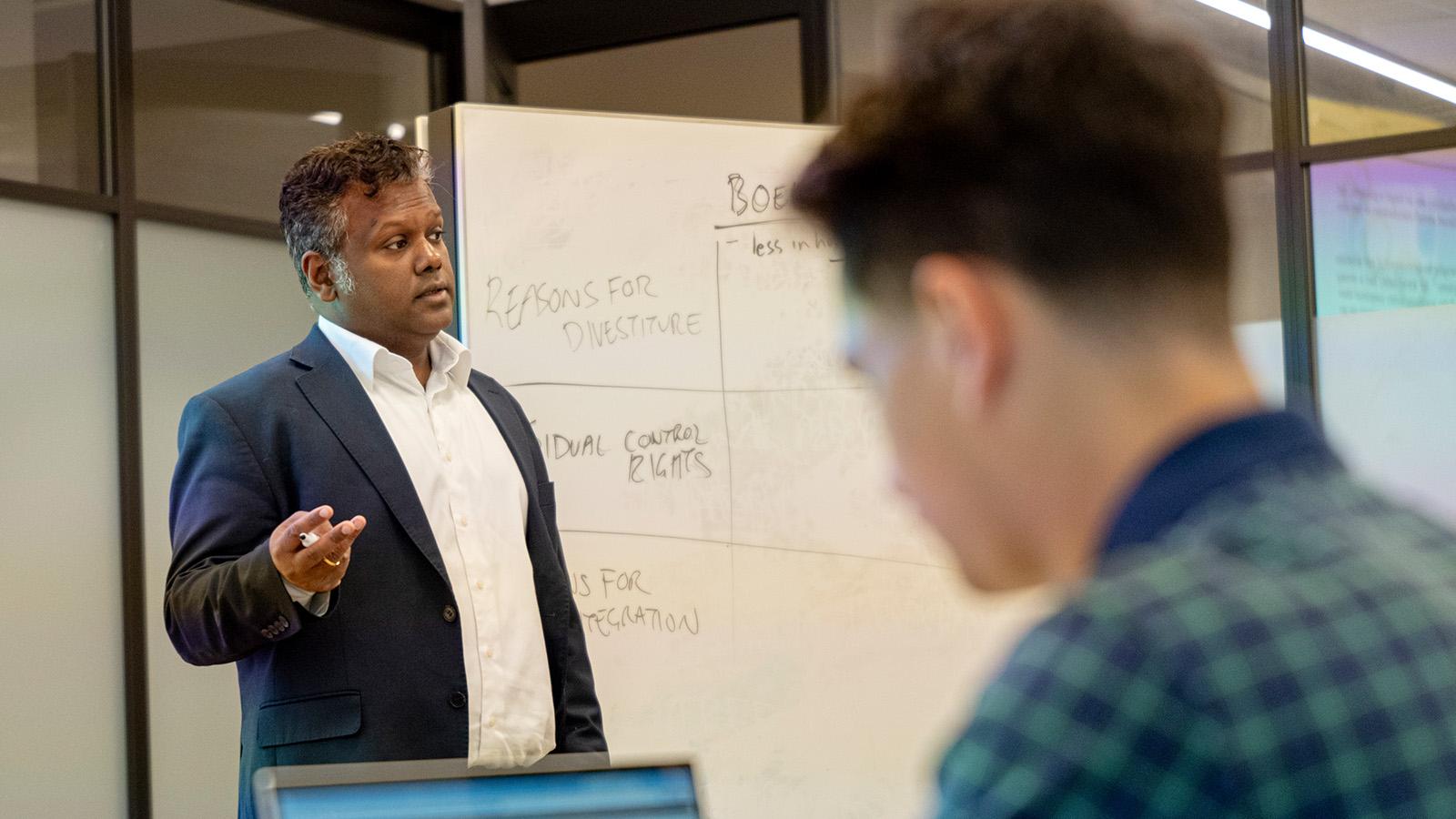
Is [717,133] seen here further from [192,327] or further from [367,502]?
[192,327]

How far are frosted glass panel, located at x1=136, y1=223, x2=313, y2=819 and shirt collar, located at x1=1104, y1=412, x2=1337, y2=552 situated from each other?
4128mm

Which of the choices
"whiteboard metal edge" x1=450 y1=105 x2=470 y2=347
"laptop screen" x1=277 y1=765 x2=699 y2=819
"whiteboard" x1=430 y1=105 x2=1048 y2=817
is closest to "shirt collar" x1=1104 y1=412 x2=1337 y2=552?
"laptop screen" x1=277 y1=765 x2=699 y2=819

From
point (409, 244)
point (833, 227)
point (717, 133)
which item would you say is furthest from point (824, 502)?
point (833, 227)

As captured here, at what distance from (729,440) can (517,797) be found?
7.35 feet

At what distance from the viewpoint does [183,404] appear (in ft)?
14.8

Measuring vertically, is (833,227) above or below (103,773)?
above

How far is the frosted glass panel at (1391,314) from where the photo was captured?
13.1ft

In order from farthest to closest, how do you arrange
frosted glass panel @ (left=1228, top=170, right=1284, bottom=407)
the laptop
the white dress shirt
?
frosted glass panel @ (left=1228, top=170, right=1284, bottom=407), the white dress shirt, the laptop

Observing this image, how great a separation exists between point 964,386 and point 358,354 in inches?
69.6

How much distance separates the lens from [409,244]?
91.7 inches

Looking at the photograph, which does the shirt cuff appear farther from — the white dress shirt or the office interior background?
the office interior background

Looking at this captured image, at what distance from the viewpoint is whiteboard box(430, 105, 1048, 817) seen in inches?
124

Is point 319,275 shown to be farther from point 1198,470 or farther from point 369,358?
point 1198,470

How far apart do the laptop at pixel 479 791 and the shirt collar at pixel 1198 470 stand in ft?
1.64
